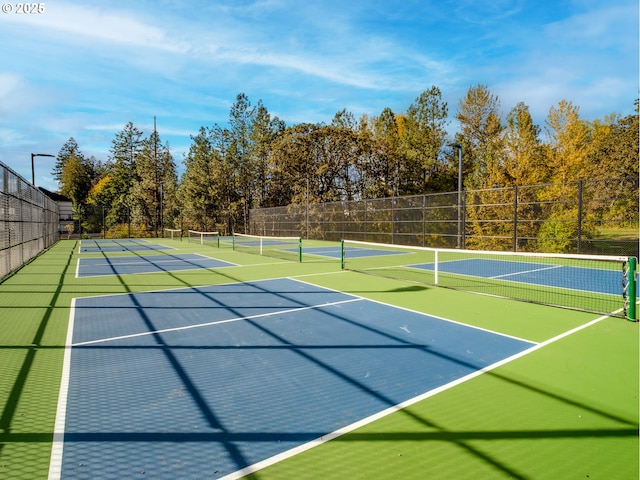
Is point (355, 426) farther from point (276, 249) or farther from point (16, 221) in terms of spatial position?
point (276, 249)

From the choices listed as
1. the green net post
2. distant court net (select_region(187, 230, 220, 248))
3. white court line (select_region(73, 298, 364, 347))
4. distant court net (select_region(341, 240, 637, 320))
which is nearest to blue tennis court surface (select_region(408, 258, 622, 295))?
distant court net (select_region(341, 240, 637, 320))

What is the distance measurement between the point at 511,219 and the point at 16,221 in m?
19.2

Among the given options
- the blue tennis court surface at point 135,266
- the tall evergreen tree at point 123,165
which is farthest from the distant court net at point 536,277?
the tall evergreen tree at point 123,165

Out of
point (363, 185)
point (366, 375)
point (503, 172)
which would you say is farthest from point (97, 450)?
point (363, 185)

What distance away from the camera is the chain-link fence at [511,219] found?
1580cm

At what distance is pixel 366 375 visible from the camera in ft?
14.7

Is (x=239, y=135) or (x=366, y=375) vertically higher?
(x=239, y=135)

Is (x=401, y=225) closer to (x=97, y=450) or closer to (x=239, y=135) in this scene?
(x=97, y=450)

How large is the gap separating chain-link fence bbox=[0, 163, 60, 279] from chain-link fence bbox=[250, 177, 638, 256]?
17.6 meters

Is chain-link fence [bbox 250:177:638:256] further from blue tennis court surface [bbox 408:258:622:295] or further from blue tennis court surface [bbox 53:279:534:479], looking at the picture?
blue tennis court surface [bbox 53:279:534:479]

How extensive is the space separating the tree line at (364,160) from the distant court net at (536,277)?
24.9 ft

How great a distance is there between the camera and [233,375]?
4.48m

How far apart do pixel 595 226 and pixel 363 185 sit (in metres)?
21.8

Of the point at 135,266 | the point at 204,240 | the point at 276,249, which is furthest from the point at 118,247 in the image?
the point at 135,266
